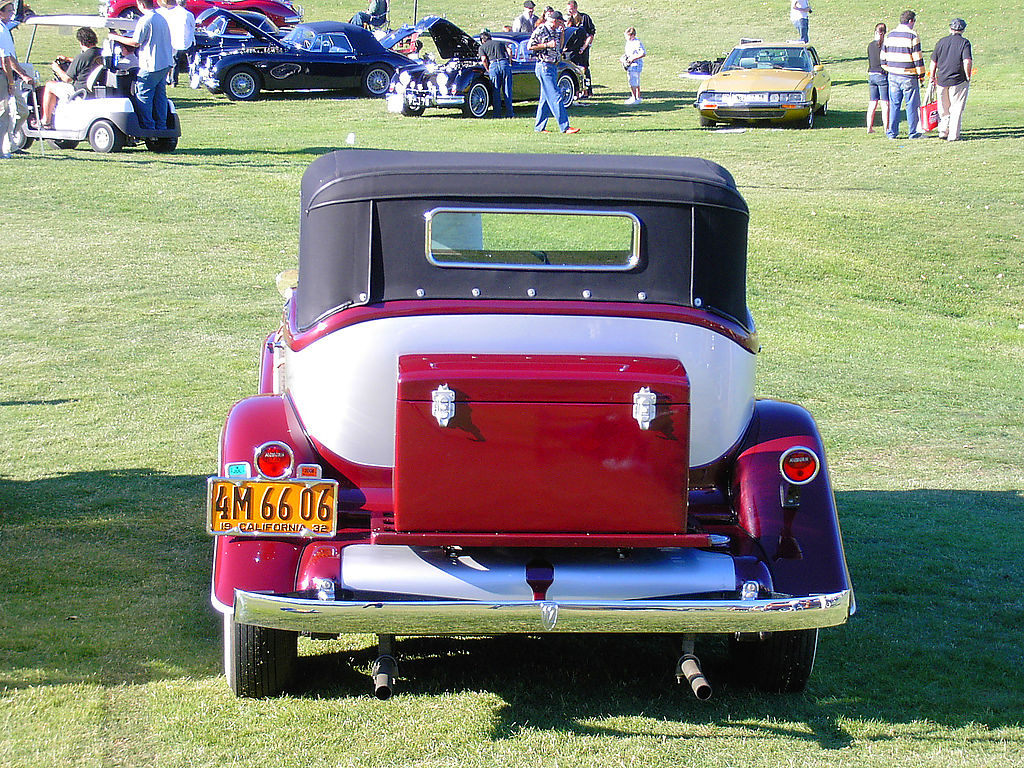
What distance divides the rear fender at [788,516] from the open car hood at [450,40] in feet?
62.1

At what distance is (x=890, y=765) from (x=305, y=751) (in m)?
1.81

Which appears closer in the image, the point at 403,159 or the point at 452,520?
the point at 452,520

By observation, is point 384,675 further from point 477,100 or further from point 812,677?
point 477,100

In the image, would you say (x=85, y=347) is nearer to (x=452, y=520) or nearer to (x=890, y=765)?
(x=452, y=520)

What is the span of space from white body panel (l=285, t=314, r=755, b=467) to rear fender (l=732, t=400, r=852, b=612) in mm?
223

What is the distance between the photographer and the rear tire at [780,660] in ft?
13.9

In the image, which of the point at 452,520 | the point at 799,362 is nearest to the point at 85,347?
the point at 799,362

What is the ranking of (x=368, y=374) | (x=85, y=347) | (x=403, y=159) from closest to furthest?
(x=368, y=374)
(x=403, y=159)
(x=85, y=347)

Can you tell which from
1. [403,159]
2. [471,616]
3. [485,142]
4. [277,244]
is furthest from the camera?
[485,142]

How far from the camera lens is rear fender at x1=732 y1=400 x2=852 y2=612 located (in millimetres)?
4145

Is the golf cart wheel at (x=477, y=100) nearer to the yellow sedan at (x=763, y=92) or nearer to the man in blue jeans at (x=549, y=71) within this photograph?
the man in blue jeans at (x=549, y=71)

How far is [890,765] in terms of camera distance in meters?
Result: 3.80

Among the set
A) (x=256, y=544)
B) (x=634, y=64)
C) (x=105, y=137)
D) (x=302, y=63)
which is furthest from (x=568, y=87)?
(x=256, y=544)

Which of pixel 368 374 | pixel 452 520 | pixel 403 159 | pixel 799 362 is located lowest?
pixel 799 362
